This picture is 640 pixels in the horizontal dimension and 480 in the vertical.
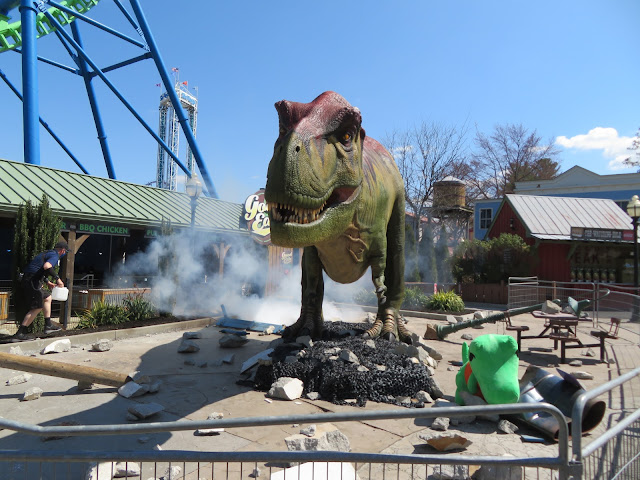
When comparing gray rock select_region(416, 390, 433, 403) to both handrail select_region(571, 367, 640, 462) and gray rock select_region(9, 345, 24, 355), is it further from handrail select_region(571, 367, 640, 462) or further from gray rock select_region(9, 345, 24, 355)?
gray rock select_region(9, 345, 24, 355)

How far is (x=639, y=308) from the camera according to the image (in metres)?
8.34

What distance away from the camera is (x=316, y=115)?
3842 mm

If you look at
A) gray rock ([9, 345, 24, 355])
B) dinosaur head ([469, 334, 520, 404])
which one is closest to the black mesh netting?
dinosaur head ([469, 334, 520, 404])

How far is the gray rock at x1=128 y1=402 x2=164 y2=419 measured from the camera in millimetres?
4031

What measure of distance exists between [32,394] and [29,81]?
A: 45.8 ft

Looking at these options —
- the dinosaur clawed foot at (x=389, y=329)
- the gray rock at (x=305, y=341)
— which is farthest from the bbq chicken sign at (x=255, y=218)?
the gray rock at (x=305, y=341)

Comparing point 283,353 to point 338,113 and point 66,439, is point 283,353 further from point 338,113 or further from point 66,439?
point 338,113

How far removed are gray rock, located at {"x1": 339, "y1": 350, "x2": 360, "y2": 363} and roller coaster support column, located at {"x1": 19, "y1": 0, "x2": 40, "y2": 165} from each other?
45.6ft

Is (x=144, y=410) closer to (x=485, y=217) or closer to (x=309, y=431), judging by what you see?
(x=309, y=431)

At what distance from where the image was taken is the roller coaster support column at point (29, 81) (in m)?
14.4

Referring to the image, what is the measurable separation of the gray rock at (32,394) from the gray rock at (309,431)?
10.3ft

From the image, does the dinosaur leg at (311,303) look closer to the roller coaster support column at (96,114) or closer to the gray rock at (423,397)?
the gray rock at (423,397)

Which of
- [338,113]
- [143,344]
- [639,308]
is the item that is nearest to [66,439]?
[338,113]

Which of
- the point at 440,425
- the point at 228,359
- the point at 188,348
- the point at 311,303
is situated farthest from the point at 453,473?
the point at 188,348
